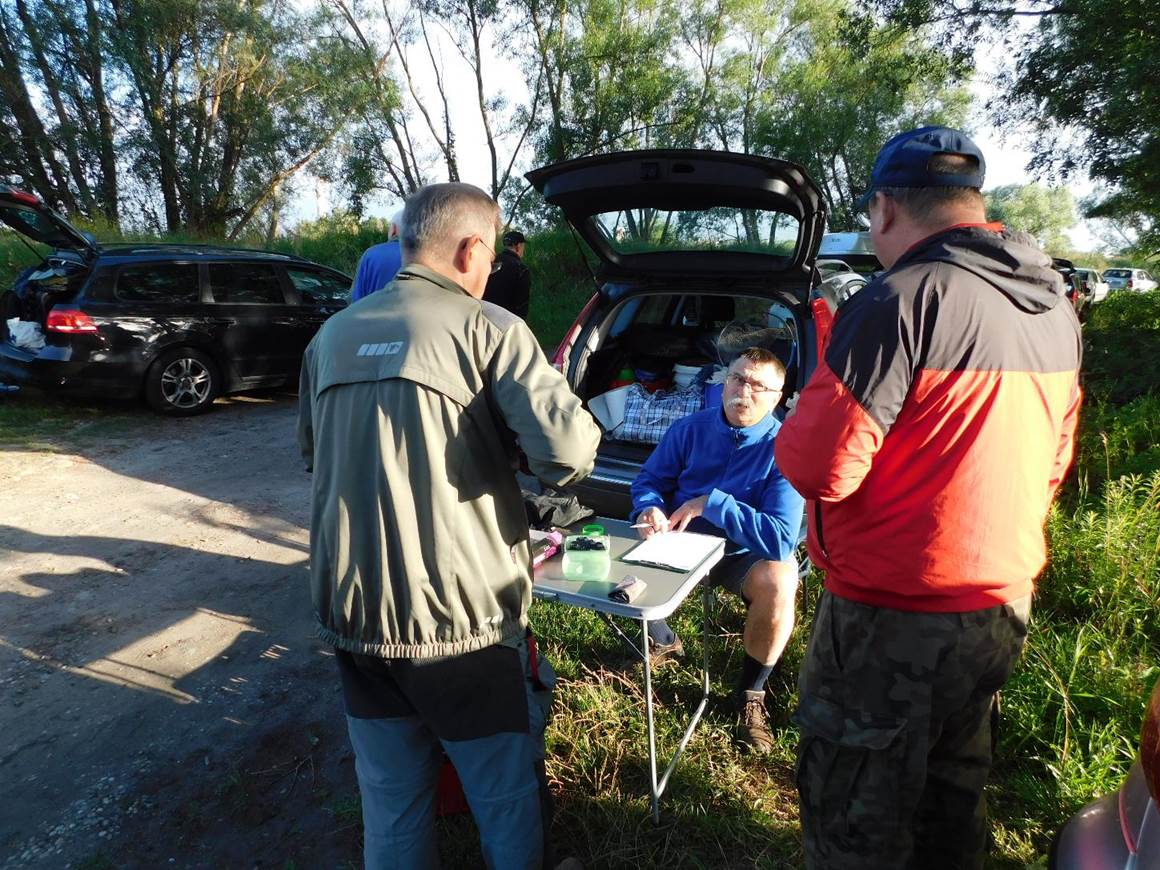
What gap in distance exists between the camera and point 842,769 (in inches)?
61.4

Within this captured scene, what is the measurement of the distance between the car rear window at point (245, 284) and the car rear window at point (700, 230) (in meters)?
5.07

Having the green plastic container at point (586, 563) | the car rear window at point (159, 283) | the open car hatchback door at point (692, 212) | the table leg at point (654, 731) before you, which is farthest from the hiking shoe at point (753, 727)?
the car rear window at point (159, 283)

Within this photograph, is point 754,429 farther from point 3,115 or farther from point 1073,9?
point 3,115

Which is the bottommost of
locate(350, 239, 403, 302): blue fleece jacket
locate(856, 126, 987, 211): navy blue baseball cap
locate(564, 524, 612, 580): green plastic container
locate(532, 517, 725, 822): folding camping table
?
locate(532, 517, 725, 822): folding camping table

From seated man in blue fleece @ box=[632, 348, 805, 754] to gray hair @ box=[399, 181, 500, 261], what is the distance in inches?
51.8

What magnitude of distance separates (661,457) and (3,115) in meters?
19.5

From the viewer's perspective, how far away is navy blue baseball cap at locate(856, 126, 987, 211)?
4.88 feet

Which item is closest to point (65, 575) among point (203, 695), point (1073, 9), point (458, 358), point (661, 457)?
point (203, 695)

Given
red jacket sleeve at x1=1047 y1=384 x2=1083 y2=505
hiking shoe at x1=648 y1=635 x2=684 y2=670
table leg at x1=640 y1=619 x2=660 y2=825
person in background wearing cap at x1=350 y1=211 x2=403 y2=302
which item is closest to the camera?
red jacket sleeve at x1=1047 y1=384 x2=1083 y2=505

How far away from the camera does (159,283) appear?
6910 millimetres

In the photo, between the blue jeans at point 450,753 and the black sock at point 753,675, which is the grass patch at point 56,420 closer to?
the blue jeans at point 450,753

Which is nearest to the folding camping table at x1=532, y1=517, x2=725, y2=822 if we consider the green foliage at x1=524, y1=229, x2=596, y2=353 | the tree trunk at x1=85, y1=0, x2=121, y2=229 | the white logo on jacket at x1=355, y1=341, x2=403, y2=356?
the white logo on jacket at x1=355, y1=341, x2=403, y2=356

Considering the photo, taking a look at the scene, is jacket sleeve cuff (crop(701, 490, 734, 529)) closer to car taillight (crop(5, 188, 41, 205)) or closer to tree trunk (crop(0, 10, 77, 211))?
car taillight (crop(5, 188, 41, 205))

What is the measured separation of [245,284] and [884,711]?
7652 millimetres
